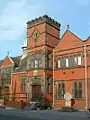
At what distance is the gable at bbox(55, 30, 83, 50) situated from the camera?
36.0 m

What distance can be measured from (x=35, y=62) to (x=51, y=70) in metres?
2.65

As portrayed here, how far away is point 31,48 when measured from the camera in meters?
41.1

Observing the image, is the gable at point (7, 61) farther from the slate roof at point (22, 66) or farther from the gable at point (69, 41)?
the gable at point (69, 41)

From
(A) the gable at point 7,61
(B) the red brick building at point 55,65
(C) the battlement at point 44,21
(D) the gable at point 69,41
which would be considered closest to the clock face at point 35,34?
(B) the red brick building at point 55,65

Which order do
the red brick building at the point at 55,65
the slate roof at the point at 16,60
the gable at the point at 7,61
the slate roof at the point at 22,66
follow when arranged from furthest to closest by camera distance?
the gable at the point at 7,61
the slate roof at the point at 16,60
the slate roof at the point at 22,66
the red brick building at the point at 55,65

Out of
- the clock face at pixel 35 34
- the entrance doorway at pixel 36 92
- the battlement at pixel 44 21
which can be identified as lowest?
the entrance doorway at pixel 36 92

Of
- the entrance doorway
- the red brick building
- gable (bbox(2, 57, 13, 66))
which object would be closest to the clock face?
the red brick building

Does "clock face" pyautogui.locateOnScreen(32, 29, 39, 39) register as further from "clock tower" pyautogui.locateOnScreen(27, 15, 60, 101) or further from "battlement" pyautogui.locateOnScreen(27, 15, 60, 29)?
"battlement" pyautogui.locateOnScreen(27, 15, 60, 29)

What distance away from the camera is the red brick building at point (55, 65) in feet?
113

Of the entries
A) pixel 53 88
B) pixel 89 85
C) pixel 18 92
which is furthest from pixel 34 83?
pixel 89 85

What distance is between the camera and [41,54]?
39344 mm

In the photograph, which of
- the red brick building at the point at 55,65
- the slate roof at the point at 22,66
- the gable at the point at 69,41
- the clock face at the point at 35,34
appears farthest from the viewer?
the slate roof at the point at 22,66

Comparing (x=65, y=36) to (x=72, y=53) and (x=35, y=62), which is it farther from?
(x=35, y=62)

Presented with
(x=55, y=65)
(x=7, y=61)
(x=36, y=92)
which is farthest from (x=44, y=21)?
(x=7, y=61)
